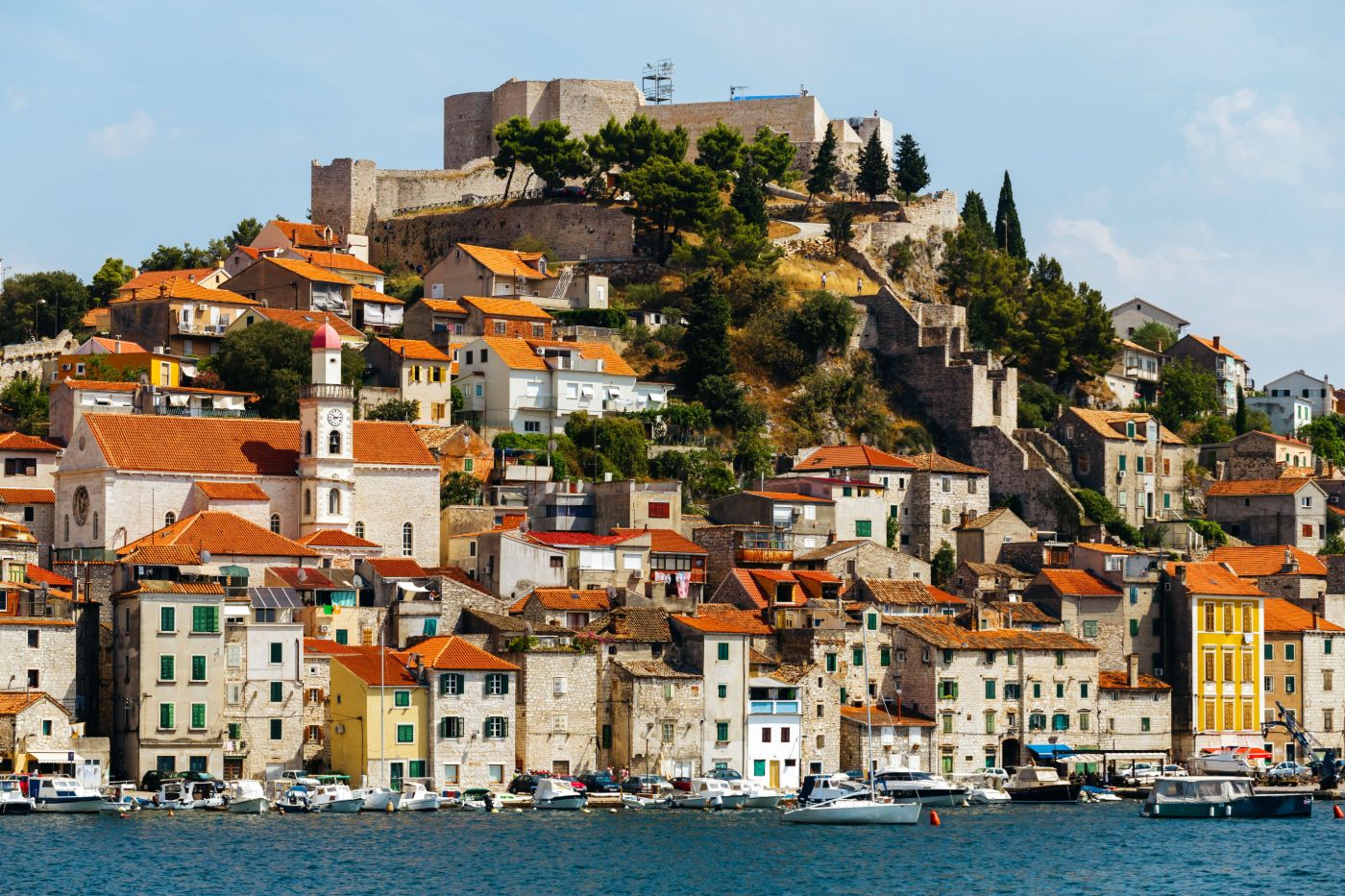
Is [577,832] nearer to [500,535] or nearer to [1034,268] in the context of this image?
[500,535]

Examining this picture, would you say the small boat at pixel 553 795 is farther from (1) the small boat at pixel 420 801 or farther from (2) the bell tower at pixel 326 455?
(2) the bell tower at pixel 326 455

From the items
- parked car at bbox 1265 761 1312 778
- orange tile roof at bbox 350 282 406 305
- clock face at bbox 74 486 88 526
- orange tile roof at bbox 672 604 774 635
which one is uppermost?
orange tile roof at bbox 350 282 406 305

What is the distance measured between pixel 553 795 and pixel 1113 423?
147 feet

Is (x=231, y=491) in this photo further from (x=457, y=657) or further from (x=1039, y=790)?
(x=1039, y=790)

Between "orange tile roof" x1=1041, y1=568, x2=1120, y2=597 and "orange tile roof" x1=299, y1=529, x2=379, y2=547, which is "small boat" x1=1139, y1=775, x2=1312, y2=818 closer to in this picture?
"orange tile roof" x1=1041, y1=568, x2=1120, y2=597

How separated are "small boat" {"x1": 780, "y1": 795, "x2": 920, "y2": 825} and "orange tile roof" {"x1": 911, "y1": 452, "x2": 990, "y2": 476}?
27113 millimetres

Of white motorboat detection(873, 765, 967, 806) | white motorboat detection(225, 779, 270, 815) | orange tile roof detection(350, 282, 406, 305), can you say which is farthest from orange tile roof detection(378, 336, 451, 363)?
white motorboat detection(225, 779, 270, 815)

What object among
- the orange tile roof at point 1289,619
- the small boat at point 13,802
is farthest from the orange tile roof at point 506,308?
the small boat at point 13,802

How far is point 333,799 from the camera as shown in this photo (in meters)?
80.6

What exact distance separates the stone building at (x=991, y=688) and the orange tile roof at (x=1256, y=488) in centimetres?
2498

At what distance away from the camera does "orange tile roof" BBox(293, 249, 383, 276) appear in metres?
123

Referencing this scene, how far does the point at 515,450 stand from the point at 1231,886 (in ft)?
140

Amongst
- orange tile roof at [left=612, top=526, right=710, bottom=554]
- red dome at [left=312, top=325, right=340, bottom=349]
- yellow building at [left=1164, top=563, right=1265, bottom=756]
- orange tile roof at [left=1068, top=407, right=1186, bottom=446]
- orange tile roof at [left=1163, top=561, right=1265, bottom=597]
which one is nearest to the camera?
orange tile roof at [left=612, top=526, right=710, bottom=554]

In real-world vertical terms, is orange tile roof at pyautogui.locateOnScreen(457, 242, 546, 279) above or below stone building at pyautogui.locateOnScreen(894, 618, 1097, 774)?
above
